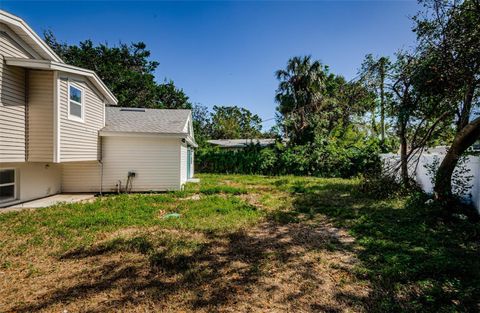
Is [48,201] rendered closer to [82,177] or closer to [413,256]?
[82,177]

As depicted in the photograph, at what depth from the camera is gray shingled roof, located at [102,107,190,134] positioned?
32.1 feet

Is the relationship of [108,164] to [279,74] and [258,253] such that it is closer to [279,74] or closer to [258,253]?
[258,253]

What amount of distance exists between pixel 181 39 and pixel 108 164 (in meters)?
7.35

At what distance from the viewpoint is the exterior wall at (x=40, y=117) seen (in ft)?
22.4

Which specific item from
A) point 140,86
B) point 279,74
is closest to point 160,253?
point 279,74

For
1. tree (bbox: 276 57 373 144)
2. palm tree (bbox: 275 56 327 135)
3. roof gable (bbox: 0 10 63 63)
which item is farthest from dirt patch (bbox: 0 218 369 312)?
palm tree (bbox: 275 56 327 135)

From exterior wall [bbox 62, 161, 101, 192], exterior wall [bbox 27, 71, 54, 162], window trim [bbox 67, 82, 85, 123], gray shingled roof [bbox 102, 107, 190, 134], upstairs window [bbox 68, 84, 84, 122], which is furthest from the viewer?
gray shingled roof [bbox 102, 107, 190, 134]

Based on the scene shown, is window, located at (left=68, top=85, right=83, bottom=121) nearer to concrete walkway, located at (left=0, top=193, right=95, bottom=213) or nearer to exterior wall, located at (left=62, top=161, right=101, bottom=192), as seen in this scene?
exterior wall, located at (left=62, top=161, right=101, bottom=192)

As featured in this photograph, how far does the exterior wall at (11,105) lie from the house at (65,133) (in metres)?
0.03

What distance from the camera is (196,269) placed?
3.41 meters

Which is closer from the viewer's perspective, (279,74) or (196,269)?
(196,269)

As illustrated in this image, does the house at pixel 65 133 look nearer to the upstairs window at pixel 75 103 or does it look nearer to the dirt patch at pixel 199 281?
the upstairs window at pixel 75 103

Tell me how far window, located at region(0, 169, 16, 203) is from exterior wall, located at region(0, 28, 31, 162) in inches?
51.2

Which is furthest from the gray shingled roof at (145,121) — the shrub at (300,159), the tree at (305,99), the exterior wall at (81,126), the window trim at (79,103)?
the tree at (305,99)
